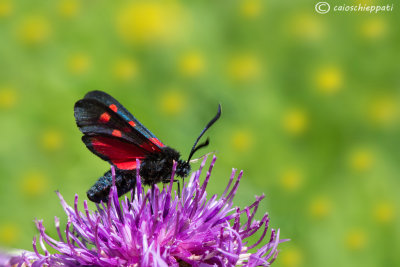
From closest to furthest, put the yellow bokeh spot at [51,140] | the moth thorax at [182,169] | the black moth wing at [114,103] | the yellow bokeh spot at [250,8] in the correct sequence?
the black moth wing at [114,103] → the moth thorax at [182,169] → the yellow bokeh spot at [51,140] → the yellow bokeh spot at [250,8]

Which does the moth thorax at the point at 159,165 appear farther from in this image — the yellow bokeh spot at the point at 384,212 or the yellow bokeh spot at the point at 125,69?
the yellow bokeh spot at the point at 384,212

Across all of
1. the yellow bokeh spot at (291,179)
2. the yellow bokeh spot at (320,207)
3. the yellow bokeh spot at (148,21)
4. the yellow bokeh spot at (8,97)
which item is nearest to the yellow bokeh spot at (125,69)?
the yellow bokeh spot at (148,21)

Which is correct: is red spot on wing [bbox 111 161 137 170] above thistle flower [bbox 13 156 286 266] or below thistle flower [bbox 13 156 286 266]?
above

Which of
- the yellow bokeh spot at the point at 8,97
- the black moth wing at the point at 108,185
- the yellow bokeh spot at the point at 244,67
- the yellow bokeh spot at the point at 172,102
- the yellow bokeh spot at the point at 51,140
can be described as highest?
the yellow bokeh spot at the point at 244,67

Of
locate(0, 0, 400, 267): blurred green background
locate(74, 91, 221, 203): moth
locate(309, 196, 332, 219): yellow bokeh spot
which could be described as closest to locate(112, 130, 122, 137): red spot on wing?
locate(74, 91, 221, 203): moth

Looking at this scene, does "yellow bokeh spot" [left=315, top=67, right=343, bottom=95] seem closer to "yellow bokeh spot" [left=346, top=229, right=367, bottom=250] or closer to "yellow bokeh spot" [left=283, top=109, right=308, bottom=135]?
"yellow bokeh spot" [left=283, top=109, right=308, bottom=135]

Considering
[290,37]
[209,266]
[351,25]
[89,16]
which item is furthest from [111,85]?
[209,266]
